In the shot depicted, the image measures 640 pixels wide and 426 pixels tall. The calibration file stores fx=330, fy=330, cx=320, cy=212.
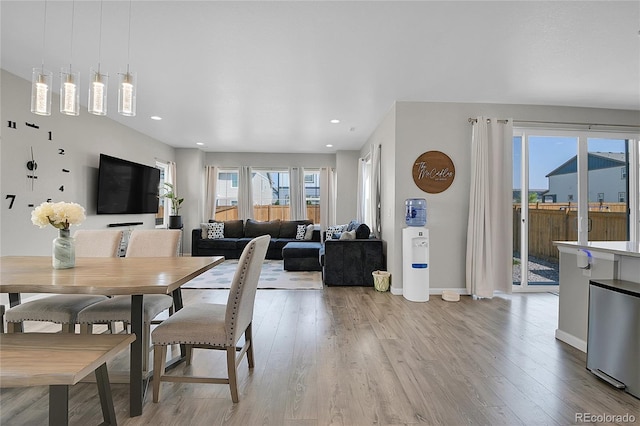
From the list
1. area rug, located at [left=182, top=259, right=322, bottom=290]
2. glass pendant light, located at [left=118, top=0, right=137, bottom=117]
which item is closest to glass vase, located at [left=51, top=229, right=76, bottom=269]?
glass pendant light, located at [left=118, top=0, right=137, bottom=117]

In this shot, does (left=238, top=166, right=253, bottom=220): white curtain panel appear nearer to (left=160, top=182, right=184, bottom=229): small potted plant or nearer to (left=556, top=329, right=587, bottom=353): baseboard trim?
(left=160, top=182, right=184, bottom=229): small potted plant

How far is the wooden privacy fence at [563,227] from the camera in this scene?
4.58 meters

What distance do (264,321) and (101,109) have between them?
92.2 inches

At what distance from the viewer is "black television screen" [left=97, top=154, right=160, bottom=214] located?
16.6ft

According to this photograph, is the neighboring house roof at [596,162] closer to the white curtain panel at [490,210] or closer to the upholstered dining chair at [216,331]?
the white curtain panel at [490,210]

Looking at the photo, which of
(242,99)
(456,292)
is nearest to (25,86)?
(242,99)

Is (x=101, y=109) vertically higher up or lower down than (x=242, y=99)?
lower down

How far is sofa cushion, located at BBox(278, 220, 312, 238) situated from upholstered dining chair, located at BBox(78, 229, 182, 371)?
493 centimetres

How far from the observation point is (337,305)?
13.1ft

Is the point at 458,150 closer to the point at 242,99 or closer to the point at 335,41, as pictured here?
the point at 335,41

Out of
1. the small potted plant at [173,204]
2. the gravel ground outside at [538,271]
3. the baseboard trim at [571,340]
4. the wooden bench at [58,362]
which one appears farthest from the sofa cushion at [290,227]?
the wooden bench at [58,362]

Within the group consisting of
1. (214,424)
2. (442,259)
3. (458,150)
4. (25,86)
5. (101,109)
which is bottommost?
(214,424)

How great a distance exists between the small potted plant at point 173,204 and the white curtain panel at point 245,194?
1430 millimetres

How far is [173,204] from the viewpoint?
740 centimetres
